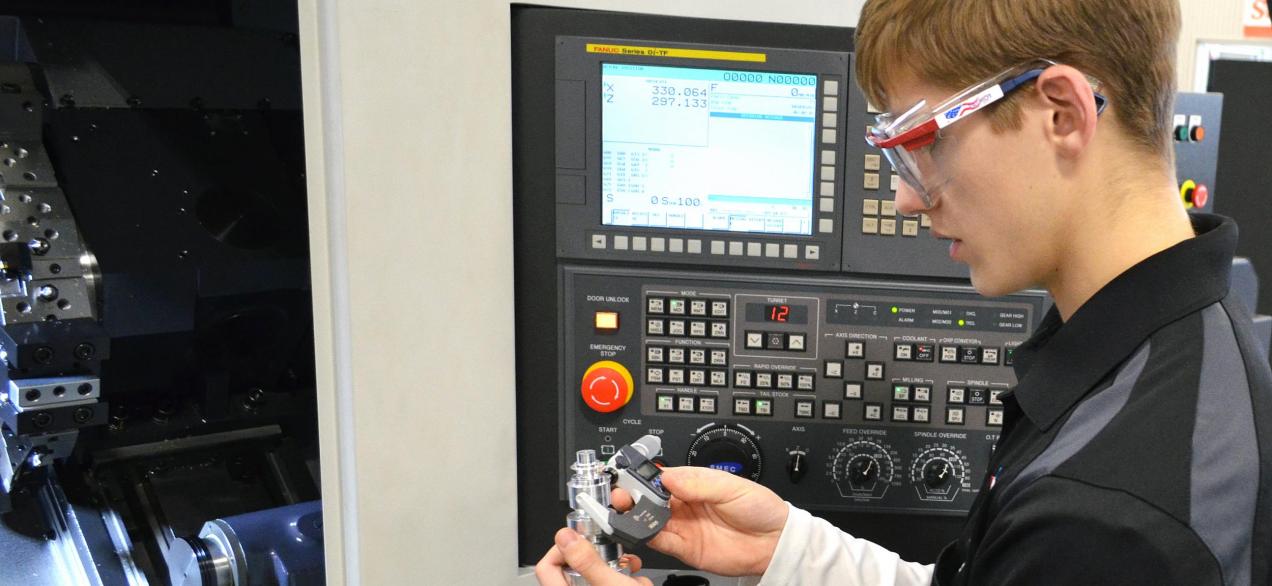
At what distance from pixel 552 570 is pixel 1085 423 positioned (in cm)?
46

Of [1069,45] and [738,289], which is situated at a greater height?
[1069,45]

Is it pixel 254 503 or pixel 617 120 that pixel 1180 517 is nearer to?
pixel 617 120

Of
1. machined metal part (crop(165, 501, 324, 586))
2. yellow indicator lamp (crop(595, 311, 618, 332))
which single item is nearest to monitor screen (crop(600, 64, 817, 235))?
yellow indicator lamp (crop(595, 311, 618, 332))

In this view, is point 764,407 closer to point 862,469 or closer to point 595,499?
point 862,469

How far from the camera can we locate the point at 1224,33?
1522 mm

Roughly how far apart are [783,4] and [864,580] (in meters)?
0.65

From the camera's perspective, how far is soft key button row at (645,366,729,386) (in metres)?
1.07

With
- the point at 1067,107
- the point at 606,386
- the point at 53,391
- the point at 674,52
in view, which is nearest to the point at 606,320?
the point at 606,386

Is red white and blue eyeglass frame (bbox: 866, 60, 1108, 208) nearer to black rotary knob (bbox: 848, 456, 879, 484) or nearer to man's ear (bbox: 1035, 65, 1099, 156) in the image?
man's ear (bbox: 1035, 65, 1099, 156)

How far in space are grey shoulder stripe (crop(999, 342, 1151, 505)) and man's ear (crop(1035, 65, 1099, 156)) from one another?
162 mm

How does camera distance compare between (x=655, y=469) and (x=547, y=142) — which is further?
(x=547, y=142)

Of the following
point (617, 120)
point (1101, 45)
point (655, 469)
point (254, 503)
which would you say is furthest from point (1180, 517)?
point (254, 503)

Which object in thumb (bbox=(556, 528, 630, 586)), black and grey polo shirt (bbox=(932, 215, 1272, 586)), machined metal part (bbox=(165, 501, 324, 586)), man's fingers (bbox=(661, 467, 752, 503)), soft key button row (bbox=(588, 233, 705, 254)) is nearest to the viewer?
black and grey polo shirt (bbox=(932, 215, 1272, 586))

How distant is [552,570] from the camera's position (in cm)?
81
